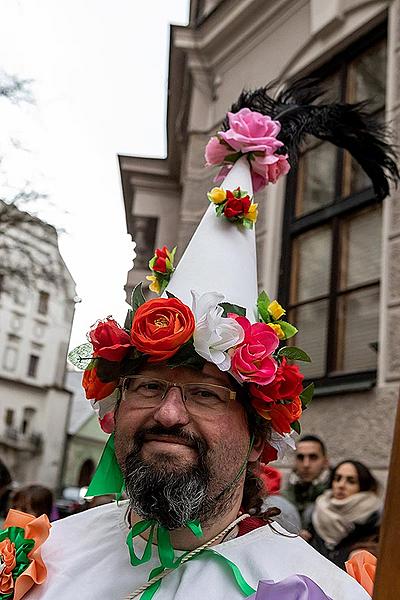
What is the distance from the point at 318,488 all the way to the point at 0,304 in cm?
3839

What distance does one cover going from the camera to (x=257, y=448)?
215cm

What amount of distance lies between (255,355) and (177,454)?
321 millimetres

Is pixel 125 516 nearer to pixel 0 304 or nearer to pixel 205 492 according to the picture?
pixel 205 492

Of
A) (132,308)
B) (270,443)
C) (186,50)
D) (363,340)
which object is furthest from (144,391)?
(186,50)

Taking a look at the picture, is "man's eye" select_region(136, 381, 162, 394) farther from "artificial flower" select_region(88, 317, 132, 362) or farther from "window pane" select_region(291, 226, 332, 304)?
"window pane" select_region(291, 226, 332, 304)

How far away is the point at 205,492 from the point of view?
1.87 m

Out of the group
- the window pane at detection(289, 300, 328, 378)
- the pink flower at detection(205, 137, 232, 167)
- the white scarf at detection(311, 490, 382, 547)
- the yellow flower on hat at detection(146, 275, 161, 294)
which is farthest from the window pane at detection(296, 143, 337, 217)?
the yellow flower on hat at detection(146, 275, 161, 294)

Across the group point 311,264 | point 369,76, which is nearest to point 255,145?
point 311,264

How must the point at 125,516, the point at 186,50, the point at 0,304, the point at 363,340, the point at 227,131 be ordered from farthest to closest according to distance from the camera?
the point at 0,304 < the point at 186,50 < the point at 363,340 < the point at 227,131 < the point at 125,516

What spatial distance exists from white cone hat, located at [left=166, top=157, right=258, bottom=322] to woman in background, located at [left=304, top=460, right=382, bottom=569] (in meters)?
1.81

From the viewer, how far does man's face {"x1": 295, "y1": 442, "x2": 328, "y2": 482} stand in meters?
4.27

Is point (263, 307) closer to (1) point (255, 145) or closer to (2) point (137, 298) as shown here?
(2) point (137, 298)

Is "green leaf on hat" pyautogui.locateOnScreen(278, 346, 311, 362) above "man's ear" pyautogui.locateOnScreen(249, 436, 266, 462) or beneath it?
above

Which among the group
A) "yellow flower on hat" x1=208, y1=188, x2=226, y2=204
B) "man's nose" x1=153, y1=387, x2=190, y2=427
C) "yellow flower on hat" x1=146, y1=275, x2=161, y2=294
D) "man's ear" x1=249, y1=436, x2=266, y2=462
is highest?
"yellow flower on hat" x1=208, y1=188, x2=226, y2=204
